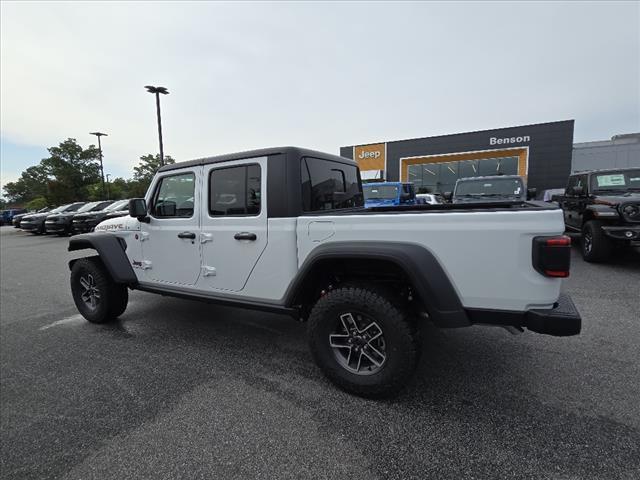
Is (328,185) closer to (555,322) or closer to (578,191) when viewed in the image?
(555,322)

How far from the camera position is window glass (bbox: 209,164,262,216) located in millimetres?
2873

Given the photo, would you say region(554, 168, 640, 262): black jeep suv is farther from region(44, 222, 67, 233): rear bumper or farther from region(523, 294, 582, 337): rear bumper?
region(44, 222, 67, 233): rear bumper

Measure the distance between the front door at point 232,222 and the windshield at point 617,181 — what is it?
7.35 metres

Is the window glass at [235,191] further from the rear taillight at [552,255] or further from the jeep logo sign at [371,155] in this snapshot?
the jeep logo sign at [371,155]

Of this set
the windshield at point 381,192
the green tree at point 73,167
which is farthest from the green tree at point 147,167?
the windshield at point 381,192

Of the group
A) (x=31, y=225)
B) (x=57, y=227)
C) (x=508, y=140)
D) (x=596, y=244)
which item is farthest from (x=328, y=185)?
(x=508, y=140)

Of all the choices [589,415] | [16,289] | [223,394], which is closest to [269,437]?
[223,394]

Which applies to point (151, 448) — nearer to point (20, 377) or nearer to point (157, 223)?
point (20, 377)

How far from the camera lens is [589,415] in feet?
7.10

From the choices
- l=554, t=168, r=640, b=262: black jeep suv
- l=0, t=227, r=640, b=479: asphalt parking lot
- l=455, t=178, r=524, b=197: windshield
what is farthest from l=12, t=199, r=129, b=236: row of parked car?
l=554, t=168, r=640, b=262: black jeep suv

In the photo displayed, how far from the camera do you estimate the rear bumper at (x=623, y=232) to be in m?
5.48

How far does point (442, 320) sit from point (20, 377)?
363 cm

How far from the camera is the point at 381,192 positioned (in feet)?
38.0

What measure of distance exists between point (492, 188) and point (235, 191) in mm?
7545
